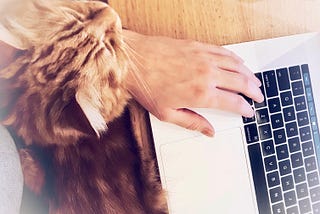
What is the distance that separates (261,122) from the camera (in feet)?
2.16

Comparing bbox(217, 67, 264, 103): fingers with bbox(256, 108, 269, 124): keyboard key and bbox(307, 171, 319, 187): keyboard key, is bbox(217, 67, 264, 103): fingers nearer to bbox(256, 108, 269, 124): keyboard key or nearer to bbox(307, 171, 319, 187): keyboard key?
bbox(256, 108, 269, 124): keyboard key

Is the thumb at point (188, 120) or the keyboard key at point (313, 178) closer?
the thumb at point (188, 120)

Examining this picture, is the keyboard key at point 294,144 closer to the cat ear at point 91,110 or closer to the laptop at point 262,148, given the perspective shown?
the laptop at point 262,148

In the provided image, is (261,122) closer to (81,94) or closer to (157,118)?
(157,118)

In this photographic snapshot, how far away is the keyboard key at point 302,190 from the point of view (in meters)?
0.71

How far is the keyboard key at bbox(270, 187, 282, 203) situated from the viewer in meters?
0.67

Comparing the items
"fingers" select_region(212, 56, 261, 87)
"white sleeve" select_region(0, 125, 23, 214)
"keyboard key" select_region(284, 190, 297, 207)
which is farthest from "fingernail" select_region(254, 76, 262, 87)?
"white sleeve" select_region(0, 125, 23, 214)

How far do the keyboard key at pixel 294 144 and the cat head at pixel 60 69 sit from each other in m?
0.35

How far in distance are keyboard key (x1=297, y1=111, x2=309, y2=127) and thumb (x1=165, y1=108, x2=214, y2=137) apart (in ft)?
0.65

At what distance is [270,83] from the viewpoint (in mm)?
664

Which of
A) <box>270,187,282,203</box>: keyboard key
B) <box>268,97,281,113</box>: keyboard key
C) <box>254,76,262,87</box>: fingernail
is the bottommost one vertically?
<box>270,187,282,203</box>: keyboard key

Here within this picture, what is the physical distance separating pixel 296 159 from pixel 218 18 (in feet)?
0.95

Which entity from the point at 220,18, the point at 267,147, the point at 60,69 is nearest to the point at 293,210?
the point at 267,147

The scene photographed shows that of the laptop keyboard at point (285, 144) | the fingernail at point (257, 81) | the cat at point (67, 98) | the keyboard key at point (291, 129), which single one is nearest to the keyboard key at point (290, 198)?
the laptop keyboard at point (285, 144)
